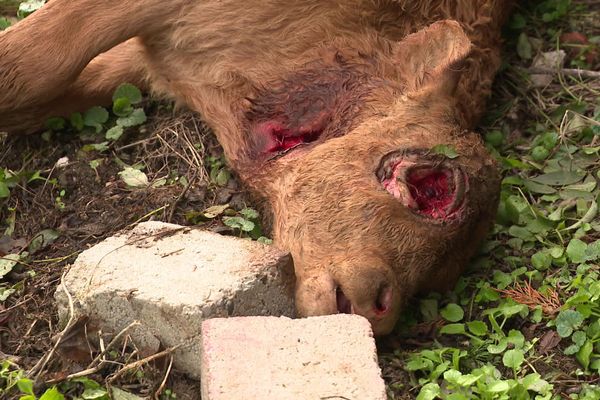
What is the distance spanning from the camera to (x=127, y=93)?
622 centimetres

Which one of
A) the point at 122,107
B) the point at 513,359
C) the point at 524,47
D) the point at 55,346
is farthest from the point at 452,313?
the point at 524,47

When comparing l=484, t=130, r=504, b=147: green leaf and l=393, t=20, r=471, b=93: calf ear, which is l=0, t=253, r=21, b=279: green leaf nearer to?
l=393, t=20, r=471, b=93: calf ear

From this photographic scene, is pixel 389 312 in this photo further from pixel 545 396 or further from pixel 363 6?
pixel 363 6

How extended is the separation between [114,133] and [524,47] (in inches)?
105

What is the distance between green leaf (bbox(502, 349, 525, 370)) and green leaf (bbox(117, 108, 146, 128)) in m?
2.43

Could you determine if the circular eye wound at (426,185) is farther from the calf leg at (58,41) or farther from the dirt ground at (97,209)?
the calf leg at (58,41)

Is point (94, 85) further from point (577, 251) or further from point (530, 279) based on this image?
point (577, 251)

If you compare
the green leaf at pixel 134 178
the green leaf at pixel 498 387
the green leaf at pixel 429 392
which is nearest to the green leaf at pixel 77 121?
the green leaf at pixel 134 178

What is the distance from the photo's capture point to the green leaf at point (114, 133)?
6.04 m

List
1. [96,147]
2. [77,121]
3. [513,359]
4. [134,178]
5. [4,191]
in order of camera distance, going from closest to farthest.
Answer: [513,359] → [4,191] → [134,178] → [96,147] → [77,121]

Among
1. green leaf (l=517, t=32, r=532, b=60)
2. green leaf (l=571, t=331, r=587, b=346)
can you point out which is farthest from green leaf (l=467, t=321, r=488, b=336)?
green leaf (l=517, t=32, r=532, b=60)

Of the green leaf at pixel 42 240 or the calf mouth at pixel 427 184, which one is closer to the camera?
the calf mouth at pixel 427 184

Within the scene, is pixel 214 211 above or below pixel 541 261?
above

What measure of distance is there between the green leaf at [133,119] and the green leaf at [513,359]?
7.96ft
